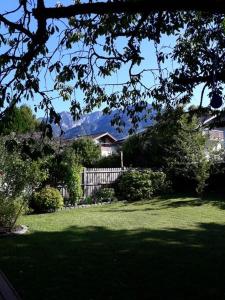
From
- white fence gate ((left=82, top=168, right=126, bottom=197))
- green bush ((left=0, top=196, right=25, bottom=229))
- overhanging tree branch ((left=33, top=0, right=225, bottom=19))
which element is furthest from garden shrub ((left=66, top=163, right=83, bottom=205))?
overhanging tree branch ((left=33, top=0, right=225, bottom=19))

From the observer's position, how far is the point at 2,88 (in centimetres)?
643

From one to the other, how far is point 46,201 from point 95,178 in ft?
17.8

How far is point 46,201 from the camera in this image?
18.6 meters

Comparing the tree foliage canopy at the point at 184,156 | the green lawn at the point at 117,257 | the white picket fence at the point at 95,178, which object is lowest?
the green lawn at the point at 117,257

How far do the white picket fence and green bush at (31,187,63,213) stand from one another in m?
3.78

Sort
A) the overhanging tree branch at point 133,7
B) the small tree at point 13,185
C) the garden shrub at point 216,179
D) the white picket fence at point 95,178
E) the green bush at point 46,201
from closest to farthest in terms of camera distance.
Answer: the overhanging tree branch at point 133,7, the small tree at point 13,185, the green bush at point 46,201, the white picket fence at point 95,178, the garden shrub at point 216,179

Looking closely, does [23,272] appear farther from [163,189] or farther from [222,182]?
[222,182]

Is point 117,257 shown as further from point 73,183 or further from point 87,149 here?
point 87,149

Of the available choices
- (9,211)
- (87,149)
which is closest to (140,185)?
(9,211)

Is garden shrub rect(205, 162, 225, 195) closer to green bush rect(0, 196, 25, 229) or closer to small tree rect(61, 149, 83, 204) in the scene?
small tree rect(61, 149, 83, 204)

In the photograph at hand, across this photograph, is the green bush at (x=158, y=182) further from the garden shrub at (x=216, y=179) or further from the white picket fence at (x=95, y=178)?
the garden shrub at (x=216, y=179)

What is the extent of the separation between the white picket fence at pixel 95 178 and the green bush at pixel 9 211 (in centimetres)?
940

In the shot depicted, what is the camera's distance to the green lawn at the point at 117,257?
281 inches

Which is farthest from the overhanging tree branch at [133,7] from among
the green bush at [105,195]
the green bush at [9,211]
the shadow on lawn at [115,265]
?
the green bush at [105,195]
